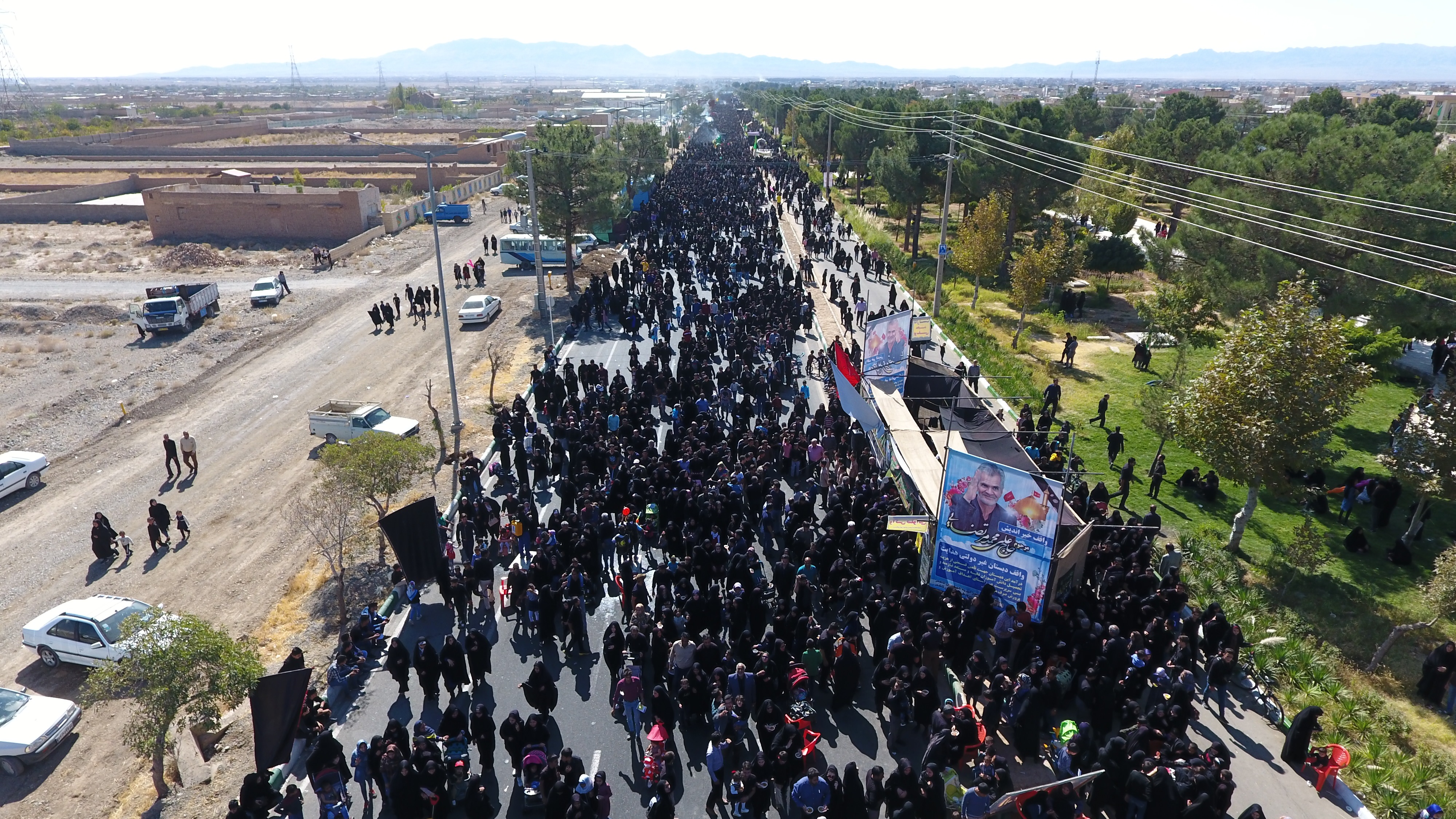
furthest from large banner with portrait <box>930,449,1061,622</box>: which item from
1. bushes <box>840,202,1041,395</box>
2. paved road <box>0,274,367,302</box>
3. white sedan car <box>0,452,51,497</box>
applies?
paved road <box>0,274,367,302</box>

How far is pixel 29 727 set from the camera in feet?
36.1

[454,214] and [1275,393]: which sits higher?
[1275,393]

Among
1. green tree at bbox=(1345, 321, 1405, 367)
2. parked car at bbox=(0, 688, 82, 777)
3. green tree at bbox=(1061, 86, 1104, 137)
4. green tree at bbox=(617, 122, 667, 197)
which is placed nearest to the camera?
parked car at bbox=(0, 688, 82, 777)

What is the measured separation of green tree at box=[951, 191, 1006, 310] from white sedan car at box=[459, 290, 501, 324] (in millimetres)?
17988

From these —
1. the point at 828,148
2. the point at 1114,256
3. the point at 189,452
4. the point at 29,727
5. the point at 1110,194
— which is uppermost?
the point at 828,148

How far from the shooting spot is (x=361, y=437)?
14.9 metres

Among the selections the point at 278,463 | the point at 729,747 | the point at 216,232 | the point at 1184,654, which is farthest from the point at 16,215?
the point at 1184,654

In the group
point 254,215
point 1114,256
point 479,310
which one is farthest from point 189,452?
point 1114,256

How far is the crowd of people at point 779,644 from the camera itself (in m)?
9.02

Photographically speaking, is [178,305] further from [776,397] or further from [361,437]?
[776,397]

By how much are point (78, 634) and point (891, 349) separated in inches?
638

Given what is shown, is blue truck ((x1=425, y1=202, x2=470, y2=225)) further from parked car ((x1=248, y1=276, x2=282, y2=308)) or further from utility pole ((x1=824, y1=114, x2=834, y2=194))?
utility pole ((x1=824, y1=114, x2=834, y2=194))

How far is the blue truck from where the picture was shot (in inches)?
2088

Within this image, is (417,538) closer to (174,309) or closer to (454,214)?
(174,309)
